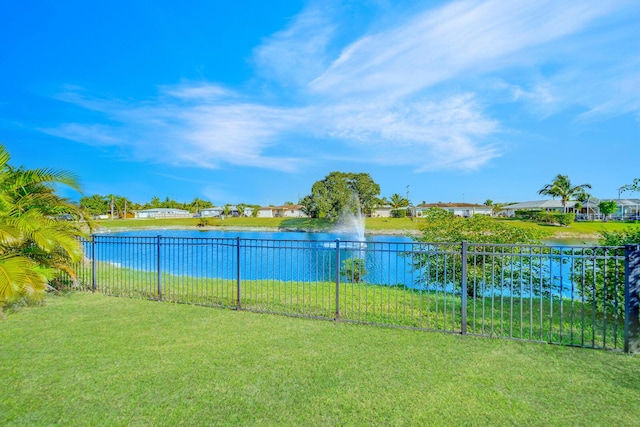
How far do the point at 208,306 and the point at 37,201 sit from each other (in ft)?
14.9

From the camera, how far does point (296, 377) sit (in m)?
4.11

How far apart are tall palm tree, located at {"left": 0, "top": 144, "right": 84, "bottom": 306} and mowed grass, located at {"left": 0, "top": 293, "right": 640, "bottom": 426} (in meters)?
0.91

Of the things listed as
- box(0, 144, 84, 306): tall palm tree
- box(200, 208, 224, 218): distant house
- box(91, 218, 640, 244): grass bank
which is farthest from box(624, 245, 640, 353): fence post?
box(200, 208, 224, 218): distant house

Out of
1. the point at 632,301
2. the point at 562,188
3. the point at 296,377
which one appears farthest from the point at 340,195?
the point at 296,377

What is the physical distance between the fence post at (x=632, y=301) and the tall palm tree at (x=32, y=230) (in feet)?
29.8

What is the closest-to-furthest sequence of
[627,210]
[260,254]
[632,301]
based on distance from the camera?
[632,301] → [260,254] → [627,210]

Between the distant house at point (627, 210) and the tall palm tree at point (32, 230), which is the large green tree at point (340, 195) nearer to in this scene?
the distant house at point (627, 210)

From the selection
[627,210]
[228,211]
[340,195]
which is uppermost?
[340,195]

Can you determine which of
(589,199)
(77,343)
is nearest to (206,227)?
(77,343)

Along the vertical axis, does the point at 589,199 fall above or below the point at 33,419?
above

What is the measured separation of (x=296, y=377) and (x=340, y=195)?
173 feet

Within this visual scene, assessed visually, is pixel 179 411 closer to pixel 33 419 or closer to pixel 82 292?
pixel 33 419

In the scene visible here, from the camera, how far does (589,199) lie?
6366 cm

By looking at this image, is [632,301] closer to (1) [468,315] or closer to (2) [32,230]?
(1) [468,315]
